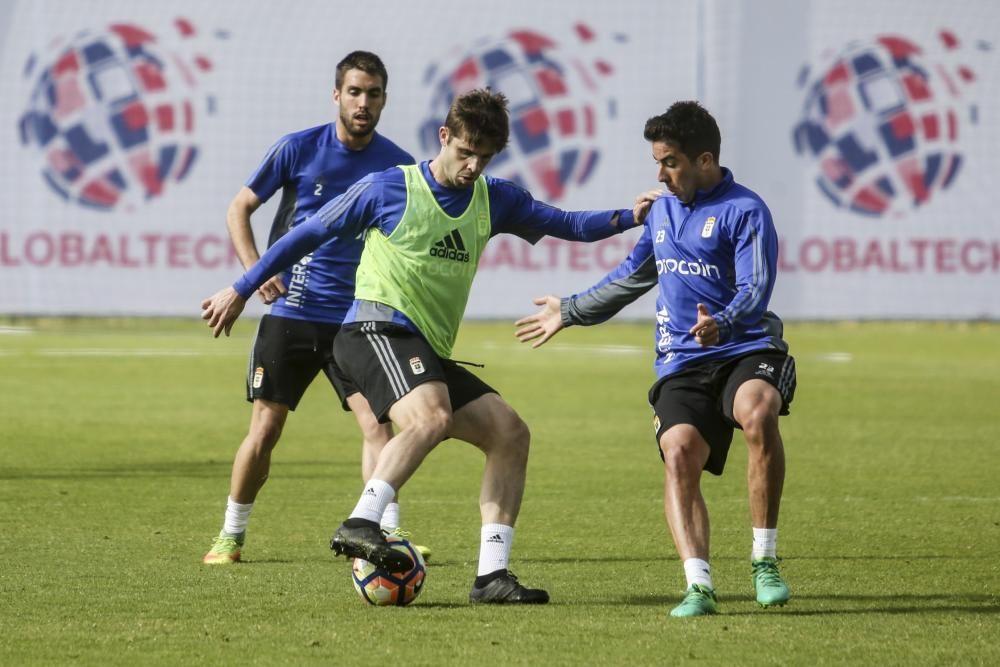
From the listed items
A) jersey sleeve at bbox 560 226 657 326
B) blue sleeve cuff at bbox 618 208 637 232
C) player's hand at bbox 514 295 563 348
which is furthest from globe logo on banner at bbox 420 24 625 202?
jersey sleeve at bbox 560 226 657 326

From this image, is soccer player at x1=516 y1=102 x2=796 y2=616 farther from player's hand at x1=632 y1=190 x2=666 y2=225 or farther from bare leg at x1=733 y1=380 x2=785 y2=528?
player's hand at x1=632 y1=190 x2=666 y2=225

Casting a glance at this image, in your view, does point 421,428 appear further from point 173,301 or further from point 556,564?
point 173,301

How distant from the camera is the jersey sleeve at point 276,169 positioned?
360 inches

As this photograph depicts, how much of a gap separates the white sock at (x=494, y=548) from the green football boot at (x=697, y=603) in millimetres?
752

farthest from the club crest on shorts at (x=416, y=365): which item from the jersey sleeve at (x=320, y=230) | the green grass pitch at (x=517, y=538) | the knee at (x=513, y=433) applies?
the green grass pitch at (x=517, y=538)

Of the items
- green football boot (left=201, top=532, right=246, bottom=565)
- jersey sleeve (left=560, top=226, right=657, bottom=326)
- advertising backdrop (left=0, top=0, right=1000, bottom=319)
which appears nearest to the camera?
jersey sleeve (left=560, top=226, right=657, bottom=326)

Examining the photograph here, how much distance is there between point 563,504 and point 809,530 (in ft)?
5.78

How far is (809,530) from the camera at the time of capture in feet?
32.3

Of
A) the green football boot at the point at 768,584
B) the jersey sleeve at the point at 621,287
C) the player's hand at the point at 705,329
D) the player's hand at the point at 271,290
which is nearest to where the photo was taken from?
the player's hand at the point at 705,329

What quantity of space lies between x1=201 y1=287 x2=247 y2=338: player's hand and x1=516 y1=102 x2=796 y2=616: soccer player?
1748mm

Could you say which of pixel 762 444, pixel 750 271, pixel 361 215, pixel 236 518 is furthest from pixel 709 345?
pixel 236 518

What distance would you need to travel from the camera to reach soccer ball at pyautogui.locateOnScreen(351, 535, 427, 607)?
22.9ft

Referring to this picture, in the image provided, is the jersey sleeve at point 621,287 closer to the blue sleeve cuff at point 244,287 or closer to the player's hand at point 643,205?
the player's hand at point 643,205

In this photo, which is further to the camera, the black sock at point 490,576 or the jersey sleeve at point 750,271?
the black sock at point 490,576
